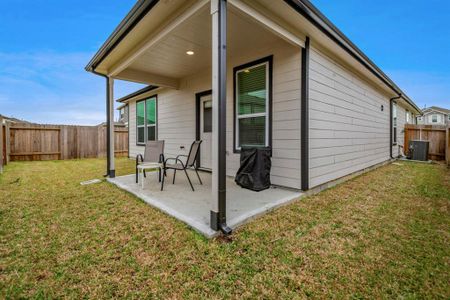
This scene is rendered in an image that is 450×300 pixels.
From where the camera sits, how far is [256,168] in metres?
3.87

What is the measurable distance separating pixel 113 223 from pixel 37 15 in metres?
13.7

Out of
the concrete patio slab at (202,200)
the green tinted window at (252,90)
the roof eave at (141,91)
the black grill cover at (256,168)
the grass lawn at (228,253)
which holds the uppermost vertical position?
the roof eave at (141,91)

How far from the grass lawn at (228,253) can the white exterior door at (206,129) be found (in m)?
2.79

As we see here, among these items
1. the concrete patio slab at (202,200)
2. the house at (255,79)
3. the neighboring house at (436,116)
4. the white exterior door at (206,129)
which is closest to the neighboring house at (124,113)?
the white exterior door at (206,129)

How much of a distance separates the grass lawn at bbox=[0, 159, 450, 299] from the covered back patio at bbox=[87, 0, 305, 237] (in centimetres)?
37

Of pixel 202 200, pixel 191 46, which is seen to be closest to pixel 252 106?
pixel 191 46

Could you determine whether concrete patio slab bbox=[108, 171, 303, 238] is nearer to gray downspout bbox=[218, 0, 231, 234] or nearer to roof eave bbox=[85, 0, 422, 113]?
gray downspout bbox=[218, 0, 231, 234]

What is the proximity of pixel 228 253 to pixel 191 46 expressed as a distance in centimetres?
380

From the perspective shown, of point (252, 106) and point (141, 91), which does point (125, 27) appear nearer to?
point (252, 106)

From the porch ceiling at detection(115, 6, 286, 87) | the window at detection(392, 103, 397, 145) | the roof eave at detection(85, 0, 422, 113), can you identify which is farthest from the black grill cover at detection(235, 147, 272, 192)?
the window at detection(392, 103, 397, 145)

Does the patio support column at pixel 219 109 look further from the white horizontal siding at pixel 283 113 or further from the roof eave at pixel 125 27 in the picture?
the white horizontal siding at pixel 283 113

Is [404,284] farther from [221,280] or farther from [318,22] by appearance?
[318,22]

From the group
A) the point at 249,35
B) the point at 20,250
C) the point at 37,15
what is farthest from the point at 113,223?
the point at 37,15

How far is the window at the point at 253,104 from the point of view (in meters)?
4.18
